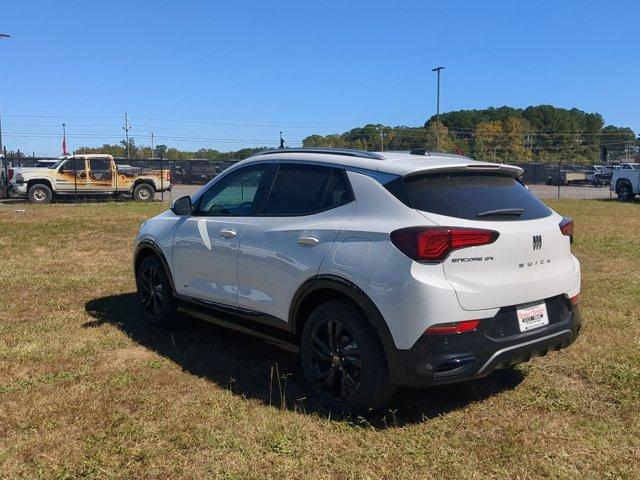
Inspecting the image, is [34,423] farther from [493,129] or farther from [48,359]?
[493,129]

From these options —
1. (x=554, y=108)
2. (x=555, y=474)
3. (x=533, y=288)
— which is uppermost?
(x=554, y=108)

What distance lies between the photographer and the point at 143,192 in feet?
77.4

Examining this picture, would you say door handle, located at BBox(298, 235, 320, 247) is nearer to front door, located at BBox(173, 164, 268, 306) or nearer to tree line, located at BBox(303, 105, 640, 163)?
front door, located at BBox(173, 164, 268, 306)

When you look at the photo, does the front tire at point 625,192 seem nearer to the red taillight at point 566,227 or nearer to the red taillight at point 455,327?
the red taillight at point 566,227

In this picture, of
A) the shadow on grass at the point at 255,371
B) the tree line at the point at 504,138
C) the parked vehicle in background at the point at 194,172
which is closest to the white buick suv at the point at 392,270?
the shadow on grass at the point at 255,371

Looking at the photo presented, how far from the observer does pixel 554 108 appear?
5822 inches

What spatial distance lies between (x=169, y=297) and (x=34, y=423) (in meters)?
2.03

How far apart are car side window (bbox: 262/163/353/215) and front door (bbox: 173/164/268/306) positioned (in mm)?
234

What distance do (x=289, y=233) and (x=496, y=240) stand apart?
1.41 meters

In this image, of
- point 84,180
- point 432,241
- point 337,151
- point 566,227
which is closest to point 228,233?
point 337,151

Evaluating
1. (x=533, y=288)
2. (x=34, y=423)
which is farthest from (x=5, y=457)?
(x=533, y=288)

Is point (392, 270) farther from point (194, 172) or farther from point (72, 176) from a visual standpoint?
point (194, 172)

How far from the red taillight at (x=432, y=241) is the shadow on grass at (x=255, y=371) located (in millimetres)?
1115

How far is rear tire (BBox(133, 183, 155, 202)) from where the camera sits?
23.5 m
